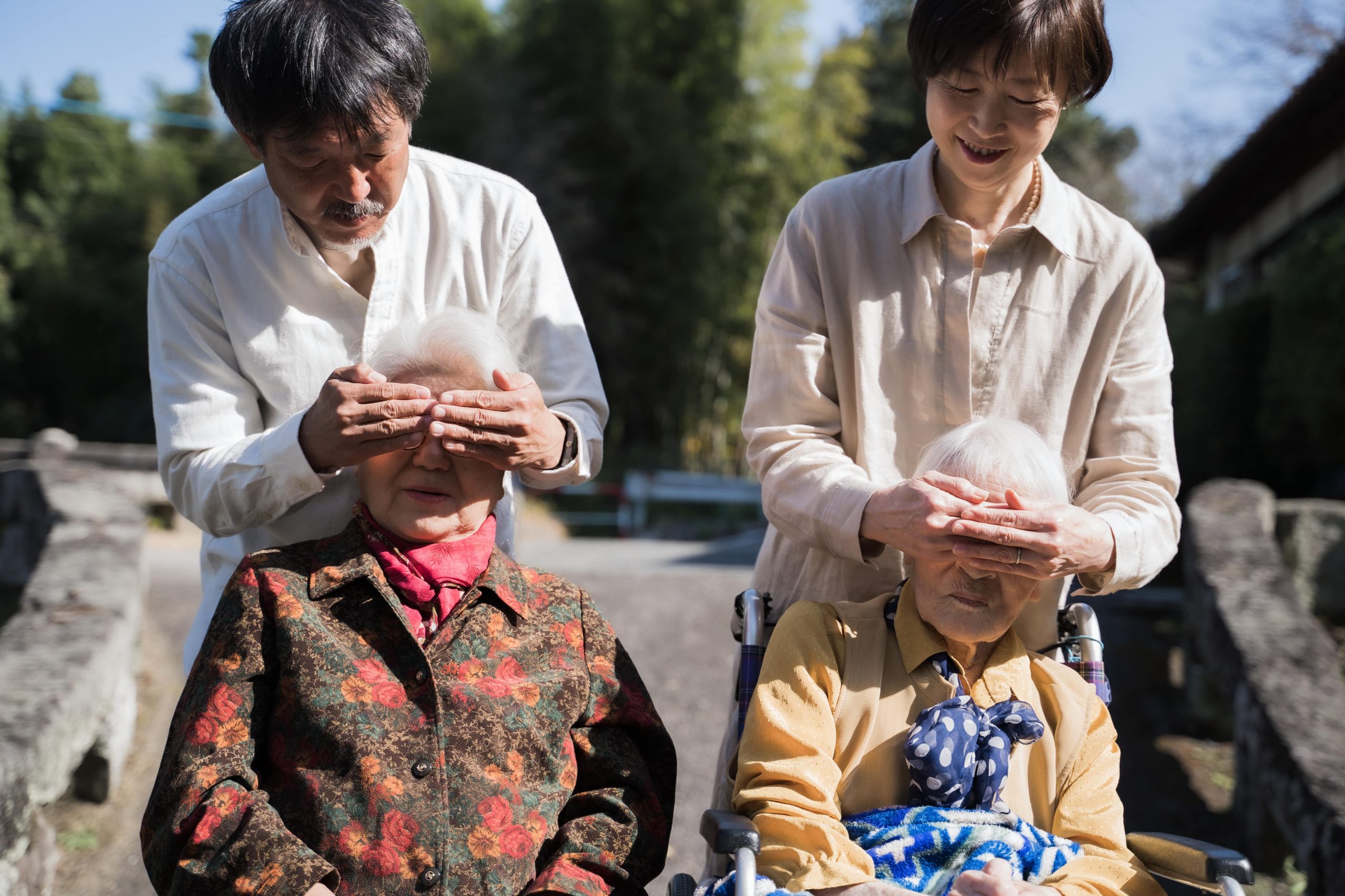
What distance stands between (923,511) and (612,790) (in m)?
0.75

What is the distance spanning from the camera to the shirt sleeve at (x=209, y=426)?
6.87 ft

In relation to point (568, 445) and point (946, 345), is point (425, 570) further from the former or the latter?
point (946, 345)

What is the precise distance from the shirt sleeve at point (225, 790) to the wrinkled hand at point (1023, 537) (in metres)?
1.18

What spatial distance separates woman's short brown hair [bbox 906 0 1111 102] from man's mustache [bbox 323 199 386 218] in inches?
41.5

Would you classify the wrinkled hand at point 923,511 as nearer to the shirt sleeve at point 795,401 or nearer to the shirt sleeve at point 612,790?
the shirt sleeve at point 795,401

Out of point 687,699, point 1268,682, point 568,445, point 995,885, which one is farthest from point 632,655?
point 995,885

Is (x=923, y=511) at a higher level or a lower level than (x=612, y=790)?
higher

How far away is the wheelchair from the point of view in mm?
1835

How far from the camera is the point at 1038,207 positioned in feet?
7.57

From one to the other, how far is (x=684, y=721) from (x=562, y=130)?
43.3 ft

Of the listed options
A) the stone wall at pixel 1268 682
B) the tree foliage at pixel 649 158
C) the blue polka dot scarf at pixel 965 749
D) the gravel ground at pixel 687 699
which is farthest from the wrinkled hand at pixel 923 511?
the tree foliage at pixel 649 158

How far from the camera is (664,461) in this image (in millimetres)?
19359

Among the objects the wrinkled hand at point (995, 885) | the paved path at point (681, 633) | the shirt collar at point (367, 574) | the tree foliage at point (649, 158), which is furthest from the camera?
the tree foliage at point (649, 158)

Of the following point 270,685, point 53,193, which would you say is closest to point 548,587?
point 270,685
